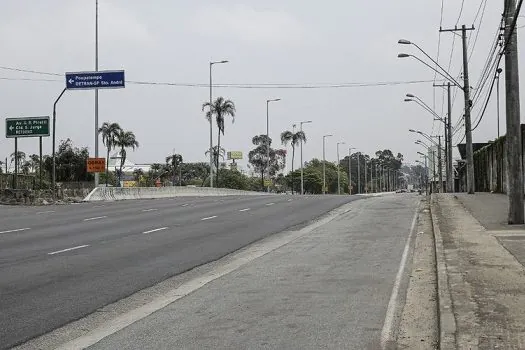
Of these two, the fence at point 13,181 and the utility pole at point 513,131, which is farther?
the fence at point 13,181

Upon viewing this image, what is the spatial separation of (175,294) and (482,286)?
444 cm

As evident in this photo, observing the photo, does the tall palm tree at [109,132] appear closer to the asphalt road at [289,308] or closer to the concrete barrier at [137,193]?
the concrete barrier at [137,193]

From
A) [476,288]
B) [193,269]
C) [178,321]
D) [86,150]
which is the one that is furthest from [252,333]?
[86,150]

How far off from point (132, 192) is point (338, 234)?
28.7 m

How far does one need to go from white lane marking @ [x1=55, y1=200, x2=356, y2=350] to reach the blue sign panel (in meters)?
24.5

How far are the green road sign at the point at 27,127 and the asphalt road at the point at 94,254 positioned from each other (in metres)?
19.3

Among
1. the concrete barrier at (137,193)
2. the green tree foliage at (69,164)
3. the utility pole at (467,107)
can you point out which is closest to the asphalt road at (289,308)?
the utility pole at (467,107)

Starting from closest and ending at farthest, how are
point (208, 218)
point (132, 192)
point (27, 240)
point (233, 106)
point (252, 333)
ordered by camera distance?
1. point (252, 333)
2. point (27, 240)
3. point (208, 218)
4. point (132, 192)
5. point (233, 106)

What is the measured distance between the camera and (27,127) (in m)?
43.2

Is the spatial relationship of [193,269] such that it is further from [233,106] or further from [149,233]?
[233,106]

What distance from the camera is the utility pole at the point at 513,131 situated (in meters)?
17.3

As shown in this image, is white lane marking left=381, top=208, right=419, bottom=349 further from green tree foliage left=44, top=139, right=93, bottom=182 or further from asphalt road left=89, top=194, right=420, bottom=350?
green tree foliage left=44, top=139, right=93, bottom=182

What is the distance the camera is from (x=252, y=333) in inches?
269

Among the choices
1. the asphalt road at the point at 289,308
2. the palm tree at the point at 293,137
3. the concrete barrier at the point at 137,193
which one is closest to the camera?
the asphalt road at the point at 289,308
